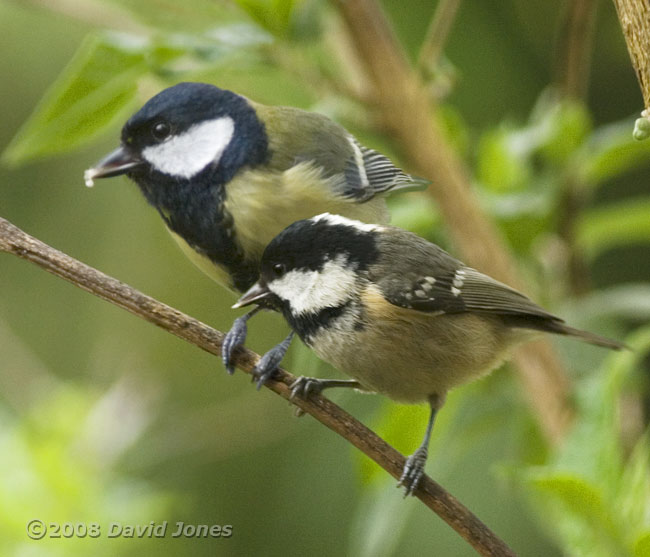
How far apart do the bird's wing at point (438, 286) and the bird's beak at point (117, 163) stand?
28 cm

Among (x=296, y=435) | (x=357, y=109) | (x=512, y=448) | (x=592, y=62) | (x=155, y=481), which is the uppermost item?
(x=592, y=62)

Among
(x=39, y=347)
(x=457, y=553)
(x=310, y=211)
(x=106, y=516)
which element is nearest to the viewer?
(x=310, y=211)

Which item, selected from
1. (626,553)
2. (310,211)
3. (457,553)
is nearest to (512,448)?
(457,553)

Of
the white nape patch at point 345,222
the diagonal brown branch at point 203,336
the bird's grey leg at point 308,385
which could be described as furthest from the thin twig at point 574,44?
the diagonal brown branch at point 203,336

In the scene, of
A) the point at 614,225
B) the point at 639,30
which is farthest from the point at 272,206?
the point at 614,225

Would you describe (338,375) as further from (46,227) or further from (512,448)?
(46,227)

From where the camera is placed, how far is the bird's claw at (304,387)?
2.70ft

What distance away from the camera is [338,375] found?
1.13 metres

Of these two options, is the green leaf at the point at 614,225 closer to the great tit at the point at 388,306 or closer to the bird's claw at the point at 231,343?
the great tit at the point at 388,306

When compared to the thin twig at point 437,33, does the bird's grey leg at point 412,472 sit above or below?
below

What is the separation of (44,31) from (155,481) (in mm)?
1145

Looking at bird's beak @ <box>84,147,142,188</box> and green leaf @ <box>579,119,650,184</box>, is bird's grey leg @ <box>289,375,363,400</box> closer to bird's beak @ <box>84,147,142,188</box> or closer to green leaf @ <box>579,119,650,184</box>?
bird's beak @ <box>84,147,142,188</box>

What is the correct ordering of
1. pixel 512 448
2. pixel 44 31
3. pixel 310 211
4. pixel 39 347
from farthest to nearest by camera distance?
pixel 39 347
pixel 44 31
pixel 512 448
pixel 310 211

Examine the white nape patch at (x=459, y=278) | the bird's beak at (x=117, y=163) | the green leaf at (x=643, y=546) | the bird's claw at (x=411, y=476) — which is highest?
the white nape patch at (x=459, y=278)
